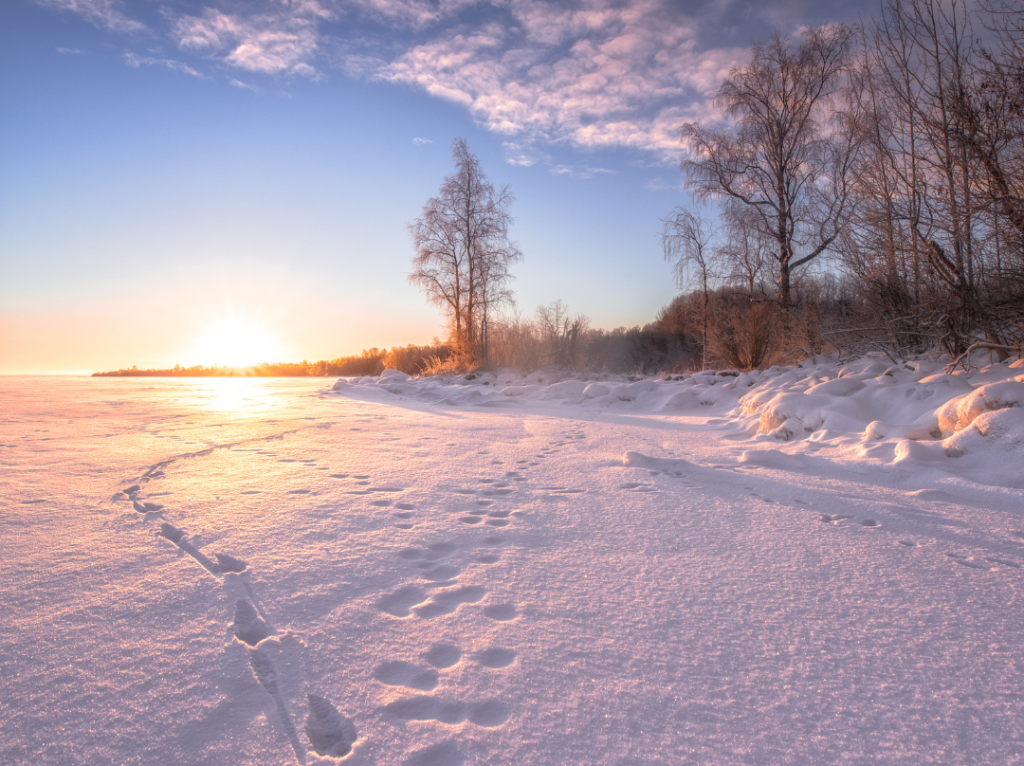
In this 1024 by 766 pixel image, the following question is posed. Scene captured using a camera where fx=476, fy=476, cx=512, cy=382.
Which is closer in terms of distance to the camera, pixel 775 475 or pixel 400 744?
pixel 400 744

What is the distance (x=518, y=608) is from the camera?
1.12 meters

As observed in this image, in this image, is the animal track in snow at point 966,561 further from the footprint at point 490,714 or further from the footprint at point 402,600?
the footprint at point 402,600

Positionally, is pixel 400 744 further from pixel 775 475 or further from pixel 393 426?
pixel 393 426

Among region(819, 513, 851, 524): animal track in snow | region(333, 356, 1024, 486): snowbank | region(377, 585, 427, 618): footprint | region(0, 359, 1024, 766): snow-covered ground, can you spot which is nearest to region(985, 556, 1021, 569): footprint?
region(0, 359, 1024, 766): snow-covered ground

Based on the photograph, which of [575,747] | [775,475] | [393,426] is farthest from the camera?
[393,426]

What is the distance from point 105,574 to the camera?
1237 mm

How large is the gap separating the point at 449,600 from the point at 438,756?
0.47 meters

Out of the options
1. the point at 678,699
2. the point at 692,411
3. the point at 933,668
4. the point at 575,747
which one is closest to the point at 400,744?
the point at 575,747

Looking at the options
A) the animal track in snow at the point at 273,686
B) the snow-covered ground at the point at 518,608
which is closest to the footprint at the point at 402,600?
the snow-covered ground at the point at 518,608

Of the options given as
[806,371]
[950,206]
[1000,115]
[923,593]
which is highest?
[1000,115]

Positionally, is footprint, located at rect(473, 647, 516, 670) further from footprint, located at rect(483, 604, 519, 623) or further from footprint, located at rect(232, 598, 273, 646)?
footprint, located at rect(232, 598, 273, 646)

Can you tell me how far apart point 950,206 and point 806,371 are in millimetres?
2561

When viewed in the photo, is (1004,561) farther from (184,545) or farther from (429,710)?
(184,545)

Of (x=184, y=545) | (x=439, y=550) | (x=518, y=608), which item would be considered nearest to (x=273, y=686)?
(x=518, y=608)
